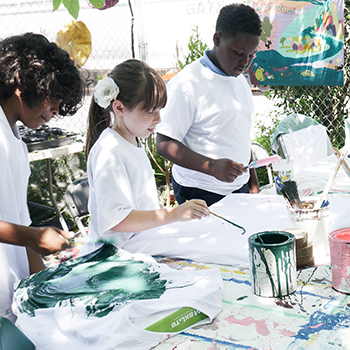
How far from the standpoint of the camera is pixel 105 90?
1516mm

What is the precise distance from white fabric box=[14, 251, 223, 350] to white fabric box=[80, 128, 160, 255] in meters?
0.37

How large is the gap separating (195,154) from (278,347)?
1.19m

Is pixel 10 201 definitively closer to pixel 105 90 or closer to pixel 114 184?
pixel 114 184

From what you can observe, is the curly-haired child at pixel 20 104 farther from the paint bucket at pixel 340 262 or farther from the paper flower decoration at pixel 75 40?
the paper flower decoration at pixel 75 40

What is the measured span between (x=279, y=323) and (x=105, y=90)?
1009 mm

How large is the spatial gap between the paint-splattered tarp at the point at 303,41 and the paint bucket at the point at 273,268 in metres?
3.29

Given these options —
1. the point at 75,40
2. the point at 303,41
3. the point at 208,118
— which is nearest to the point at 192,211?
the point at 208,118

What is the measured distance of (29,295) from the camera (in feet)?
3.45

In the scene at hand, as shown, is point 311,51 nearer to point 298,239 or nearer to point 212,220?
point 212,220

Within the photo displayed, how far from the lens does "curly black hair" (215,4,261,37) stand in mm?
1900

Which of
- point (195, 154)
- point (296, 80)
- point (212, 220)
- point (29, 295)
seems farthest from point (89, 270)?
point (296, 80)

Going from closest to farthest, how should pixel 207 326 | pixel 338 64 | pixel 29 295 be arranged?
1. pixel 207 326
2. pixel 29 295
3. pixel 338 64

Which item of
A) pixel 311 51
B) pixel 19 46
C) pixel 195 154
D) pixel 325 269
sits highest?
pixel 19 46

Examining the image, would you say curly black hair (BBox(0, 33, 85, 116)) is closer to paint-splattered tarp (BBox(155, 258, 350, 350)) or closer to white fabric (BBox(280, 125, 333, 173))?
paint-splattered tarp (BBox(155, 258, 350, 350))
